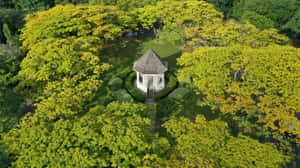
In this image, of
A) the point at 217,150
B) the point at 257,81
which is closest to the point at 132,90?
the point at 257,81

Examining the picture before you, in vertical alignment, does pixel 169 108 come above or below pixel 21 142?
below

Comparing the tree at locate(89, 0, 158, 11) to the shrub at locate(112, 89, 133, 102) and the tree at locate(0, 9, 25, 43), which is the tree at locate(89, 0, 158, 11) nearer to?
the tree at locate(0, 9, 25, 43)

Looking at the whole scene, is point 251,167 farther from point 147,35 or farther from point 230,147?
point 147,35

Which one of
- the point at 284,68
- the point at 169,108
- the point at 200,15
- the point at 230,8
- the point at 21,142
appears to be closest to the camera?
the point at 21,142

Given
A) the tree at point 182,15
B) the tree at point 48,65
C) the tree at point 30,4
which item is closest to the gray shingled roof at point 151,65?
the tree at point 48,65

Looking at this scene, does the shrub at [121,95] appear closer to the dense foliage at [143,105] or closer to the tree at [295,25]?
the dense foliage at [143,105]

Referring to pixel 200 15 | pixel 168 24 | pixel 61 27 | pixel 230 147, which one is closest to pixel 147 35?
pixel 168 24

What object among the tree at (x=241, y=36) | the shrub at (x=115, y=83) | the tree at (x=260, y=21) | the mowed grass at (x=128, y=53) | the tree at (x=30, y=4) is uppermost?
the tree at (x=30, y=4)
